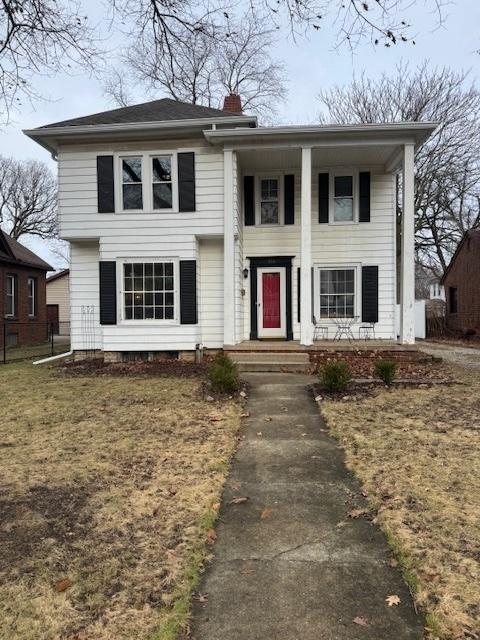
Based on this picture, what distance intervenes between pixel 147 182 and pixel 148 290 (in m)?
2.59

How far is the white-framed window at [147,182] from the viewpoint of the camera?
1168cm

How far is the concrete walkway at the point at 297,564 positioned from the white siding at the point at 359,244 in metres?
8.27

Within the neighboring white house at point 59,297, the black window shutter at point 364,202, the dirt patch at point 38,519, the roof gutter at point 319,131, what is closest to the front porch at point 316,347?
the black window shutter at point 364,202

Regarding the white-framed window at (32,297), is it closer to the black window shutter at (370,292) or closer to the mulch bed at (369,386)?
the black window shutter at (370,292)

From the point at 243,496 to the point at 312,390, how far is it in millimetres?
4391

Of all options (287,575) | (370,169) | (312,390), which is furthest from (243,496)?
(370,169)

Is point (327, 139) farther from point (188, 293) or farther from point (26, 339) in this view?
point (26, 339)

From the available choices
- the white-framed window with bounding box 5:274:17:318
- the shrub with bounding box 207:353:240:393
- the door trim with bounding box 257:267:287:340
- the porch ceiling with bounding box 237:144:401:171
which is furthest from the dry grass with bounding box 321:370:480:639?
the white-framed window with bounding box 5:274:17:318

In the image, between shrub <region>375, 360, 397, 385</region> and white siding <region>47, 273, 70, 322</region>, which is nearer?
shrub <region>375, 360, 397, 385</region>

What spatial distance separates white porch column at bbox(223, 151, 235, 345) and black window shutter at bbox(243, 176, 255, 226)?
175 cm

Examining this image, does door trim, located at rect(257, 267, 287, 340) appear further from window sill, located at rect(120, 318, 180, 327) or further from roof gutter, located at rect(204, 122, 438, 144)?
roof gutter, located at rect(204, 122, 438, 144)

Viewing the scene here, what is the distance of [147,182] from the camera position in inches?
461

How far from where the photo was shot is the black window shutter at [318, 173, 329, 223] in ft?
42.2

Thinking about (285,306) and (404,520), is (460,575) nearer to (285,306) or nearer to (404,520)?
(404,520)
